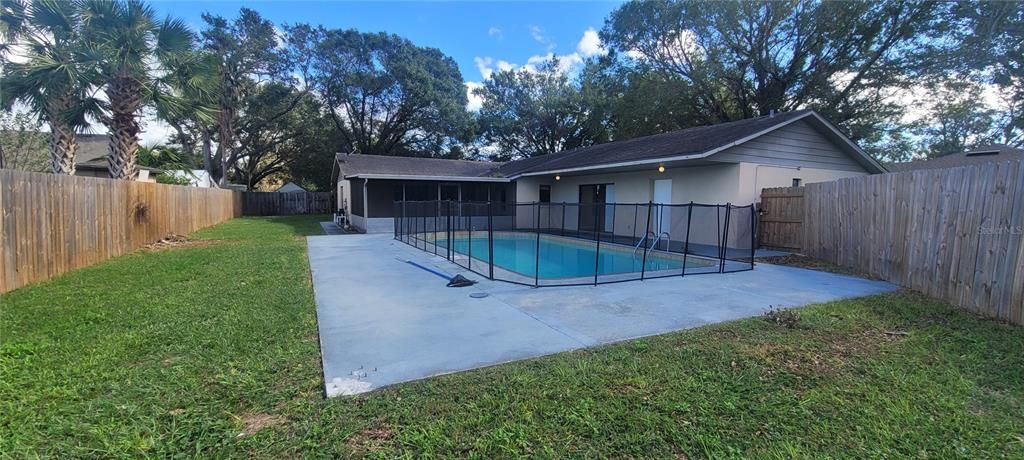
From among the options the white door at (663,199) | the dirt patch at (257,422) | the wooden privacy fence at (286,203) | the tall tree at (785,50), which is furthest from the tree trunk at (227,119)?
the dirt patch at (257,422)

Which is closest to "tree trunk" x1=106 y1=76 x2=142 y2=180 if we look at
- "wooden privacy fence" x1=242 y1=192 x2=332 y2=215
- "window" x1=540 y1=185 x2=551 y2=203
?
"window" x1=540 y1=185 x2=551 y2=203

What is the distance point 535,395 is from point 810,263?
8068mm

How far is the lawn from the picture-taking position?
7.41 ft

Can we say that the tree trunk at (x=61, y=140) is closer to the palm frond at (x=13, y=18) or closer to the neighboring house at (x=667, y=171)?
the palm frond at (x=13, y=18)

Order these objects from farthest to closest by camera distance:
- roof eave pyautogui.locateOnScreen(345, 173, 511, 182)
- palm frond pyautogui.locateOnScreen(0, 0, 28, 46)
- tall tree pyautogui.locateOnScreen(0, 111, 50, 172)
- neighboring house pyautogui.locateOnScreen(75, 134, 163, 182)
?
tall tree pyautogui.locateOnScreen(0, 111, 50, 172) → neighboring house pyautogui.locateOnScreen(75, 134, 163, 182) → roof eave pyautogui.locateOnScreen(345, 173, 511, 182) → palm frond pyautogui.locateOnScreen(0, 0, 28, 46)

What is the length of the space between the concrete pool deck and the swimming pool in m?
1.38

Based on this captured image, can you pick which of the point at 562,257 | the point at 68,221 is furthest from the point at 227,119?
the point at 562,257

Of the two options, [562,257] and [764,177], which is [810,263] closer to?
[764,177]

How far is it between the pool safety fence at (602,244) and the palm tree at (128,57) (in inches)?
243

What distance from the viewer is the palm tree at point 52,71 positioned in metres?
8.01

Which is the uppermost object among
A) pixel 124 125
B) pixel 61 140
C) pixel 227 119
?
pixel 227 119

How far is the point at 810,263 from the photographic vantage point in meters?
8.47

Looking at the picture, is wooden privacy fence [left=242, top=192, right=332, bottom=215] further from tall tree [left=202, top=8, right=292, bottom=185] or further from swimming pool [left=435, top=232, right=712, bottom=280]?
swimming pool [left=435, top=232, right=712, bottom=280]

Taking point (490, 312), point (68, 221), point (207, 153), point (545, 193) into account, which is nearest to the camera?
point (490, 312)
